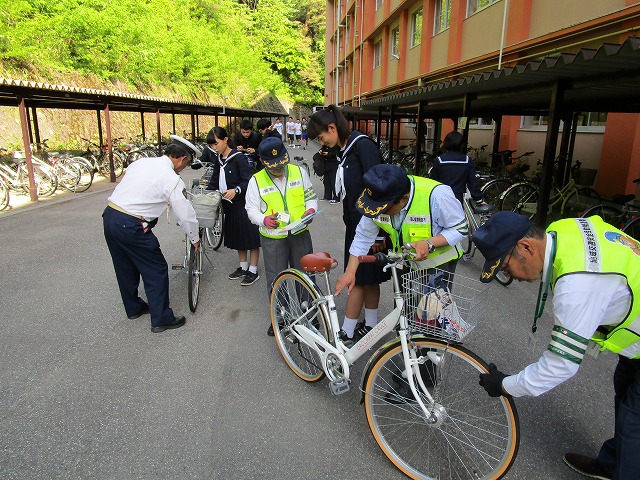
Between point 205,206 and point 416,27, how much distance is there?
17.5m

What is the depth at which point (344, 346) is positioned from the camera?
2.76 m

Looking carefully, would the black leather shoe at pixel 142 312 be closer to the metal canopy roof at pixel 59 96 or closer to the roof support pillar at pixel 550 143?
the roof support pillar at pixel 550 143

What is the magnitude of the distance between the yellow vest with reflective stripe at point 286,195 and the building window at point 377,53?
76.1 feet

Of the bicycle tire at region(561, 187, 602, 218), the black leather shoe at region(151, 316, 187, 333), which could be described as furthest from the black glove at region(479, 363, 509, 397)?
the bicycle tire at region(561, 187, 602, 218)

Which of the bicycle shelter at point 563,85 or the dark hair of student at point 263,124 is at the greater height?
the bicycle shelter at point 563,85

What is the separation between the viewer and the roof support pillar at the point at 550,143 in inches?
241

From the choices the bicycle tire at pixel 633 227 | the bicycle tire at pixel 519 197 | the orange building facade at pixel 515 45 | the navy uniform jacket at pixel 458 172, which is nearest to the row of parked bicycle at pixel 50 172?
the navy uniform jacket at pixel 458 172

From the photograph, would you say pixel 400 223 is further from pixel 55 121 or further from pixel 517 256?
pixel 55 121

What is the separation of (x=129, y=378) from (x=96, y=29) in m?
19.2

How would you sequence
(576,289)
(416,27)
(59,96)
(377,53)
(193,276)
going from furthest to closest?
(377,53)
(416,27)
(59,96)
(193,276)
(576,289)

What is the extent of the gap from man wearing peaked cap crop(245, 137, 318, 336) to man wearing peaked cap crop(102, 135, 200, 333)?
0.72m

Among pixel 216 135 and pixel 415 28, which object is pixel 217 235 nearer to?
pixel 216 135

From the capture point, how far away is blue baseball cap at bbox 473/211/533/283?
5.54 feet

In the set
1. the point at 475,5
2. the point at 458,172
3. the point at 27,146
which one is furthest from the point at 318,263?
the point at 475,5
